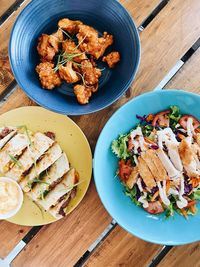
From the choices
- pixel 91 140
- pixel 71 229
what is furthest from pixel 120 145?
pixel 71 229

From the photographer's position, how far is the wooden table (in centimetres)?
189

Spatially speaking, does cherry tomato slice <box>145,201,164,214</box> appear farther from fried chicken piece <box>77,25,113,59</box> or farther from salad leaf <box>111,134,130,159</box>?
fried chicken piece <box>77,25,113,59</box>

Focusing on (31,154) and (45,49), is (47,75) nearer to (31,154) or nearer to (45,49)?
(45,49)

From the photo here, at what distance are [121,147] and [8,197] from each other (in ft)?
1.87

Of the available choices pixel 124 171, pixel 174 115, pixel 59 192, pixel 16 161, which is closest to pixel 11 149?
pixel 16 161

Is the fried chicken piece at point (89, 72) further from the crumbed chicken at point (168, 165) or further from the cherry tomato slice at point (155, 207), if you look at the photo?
the cherry tomato slice at point (155, 207)

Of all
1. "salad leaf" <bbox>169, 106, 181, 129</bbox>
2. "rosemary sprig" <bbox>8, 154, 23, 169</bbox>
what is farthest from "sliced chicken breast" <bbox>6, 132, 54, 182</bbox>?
"salad leaf" <bbox>169, 106, 181, 129</bbox>

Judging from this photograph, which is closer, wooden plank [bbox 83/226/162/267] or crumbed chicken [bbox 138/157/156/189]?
crumbed chicken [bbox 138/157/156/189]

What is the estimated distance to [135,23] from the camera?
6.22ft

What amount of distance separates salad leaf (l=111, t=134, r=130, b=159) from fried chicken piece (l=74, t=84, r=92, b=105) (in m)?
0.23

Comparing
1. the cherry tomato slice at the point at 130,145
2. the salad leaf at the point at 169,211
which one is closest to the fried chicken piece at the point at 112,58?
the cherry tomato slice at the point at 130,145

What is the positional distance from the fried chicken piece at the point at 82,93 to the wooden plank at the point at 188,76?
1.31 ft

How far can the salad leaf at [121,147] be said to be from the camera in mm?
1796

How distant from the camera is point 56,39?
1.80m
